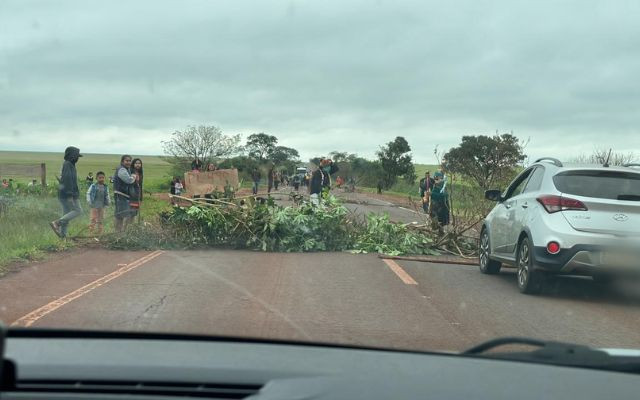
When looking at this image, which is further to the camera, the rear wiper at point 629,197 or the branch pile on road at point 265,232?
the branch pile on road at point 265,232

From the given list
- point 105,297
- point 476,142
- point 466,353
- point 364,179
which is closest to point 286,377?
point 466,353

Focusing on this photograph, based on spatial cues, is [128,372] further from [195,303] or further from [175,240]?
[175,240]

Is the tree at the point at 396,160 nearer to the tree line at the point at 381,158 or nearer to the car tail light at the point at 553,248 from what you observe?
the tree line at the point at 381,158

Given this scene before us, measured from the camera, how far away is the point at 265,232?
1419cm

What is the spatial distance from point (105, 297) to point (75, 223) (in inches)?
423

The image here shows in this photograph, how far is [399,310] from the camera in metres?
7.83

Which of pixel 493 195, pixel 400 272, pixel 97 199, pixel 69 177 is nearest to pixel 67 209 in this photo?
pixel 69 177

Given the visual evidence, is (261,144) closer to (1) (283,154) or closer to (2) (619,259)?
(1) (283,154)

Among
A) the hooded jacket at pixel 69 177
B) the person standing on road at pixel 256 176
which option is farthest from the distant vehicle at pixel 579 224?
the person standing on road at pixel 256 176

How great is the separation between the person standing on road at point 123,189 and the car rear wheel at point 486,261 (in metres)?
8.32

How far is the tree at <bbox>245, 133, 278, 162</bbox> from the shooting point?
56.2 metres

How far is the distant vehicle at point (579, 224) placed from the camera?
842cm

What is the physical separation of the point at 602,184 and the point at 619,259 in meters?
0.97

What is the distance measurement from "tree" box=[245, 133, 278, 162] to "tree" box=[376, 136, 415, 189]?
9886 millimetres
